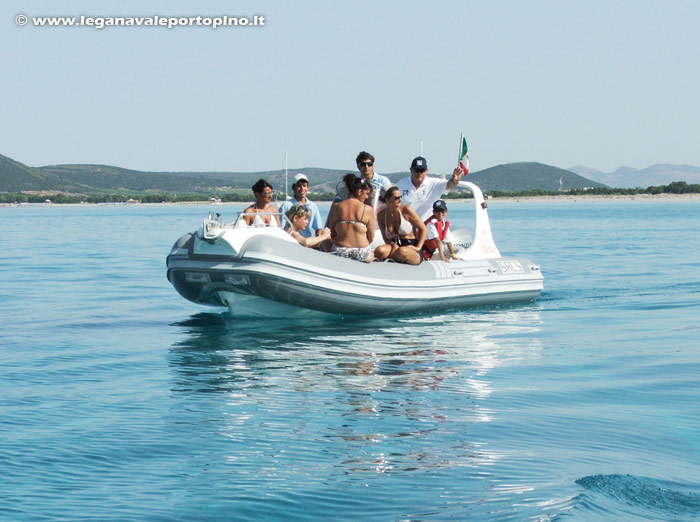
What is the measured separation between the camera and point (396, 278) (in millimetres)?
11500

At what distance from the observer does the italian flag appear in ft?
38.5

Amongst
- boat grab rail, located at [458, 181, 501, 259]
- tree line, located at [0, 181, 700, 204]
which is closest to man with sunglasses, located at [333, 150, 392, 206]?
boat grab rail, located at [458, 181, 501, 259]

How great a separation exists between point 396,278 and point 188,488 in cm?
639

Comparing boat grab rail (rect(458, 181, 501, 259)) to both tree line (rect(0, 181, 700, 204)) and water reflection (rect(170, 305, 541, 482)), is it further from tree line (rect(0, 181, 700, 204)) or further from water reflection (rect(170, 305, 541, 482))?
tree line (rect(0, 181, 700, 204))

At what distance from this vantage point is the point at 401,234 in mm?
11883

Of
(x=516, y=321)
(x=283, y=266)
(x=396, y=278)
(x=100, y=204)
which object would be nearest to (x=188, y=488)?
(x=283, y=266)

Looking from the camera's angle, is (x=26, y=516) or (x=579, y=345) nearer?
(x=26, y=516)

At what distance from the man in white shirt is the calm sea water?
1.38m

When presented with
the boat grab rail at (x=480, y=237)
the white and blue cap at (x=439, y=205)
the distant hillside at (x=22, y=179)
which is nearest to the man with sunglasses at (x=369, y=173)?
the white and blue cap at (x=439, y=205)

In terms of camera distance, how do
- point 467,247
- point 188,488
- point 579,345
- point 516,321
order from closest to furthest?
point 188,488, point 579,345, point 516,321, point 467,247

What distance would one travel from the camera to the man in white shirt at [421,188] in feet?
39.4

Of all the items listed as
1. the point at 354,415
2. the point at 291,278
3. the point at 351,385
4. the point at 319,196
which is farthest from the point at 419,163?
the point at 319,196

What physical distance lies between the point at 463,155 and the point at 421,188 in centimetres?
64

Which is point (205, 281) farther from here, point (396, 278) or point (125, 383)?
point (125, 383)
